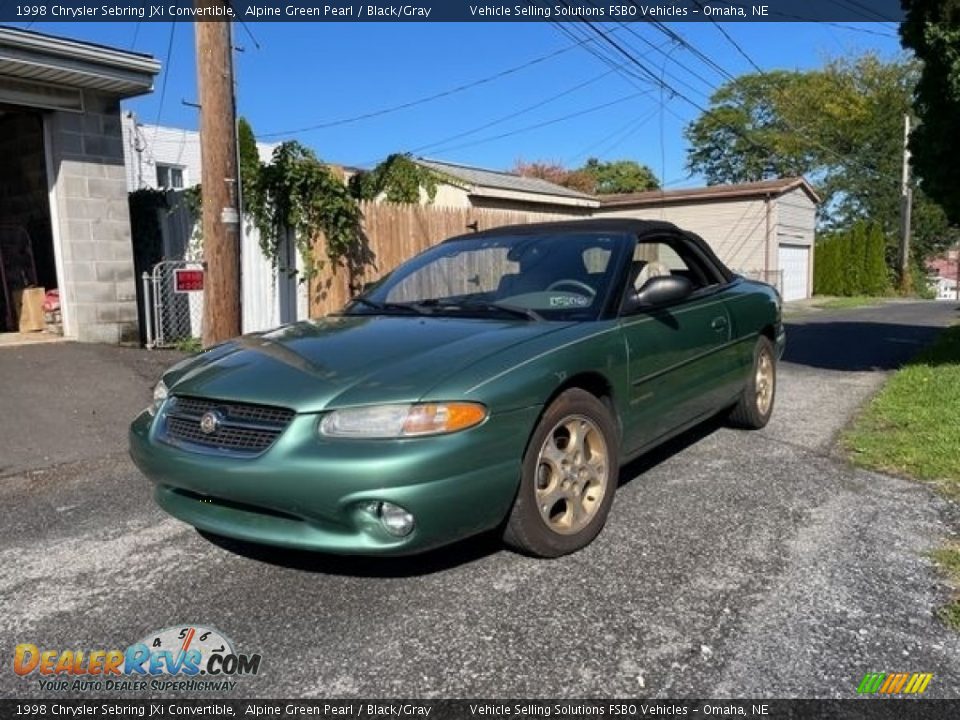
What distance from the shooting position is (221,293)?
681 cm

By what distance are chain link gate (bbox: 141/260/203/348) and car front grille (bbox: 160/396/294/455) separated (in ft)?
21.0

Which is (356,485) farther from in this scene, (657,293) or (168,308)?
(168,308)

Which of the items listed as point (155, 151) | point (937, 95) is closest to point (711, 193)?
point (155, 151)

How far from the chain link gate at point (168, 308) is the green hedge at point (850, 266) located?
94.0ft

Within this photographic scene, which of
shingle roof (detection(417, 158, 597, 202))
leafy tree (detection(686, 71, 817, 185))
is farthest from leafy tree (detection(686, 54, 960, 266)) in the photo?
shingle roof (detection(417, 158, 597, 202))

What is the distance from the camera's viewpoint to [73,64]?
8.34 m

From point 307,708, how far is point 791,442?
13.9ft

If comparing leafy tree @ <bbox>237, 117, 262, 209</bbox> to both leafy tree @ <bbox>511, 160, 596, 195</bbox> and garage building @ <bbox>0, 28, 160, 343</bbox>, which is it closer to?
garage building @ <bbox>0, 28, 160, 343</bbox>

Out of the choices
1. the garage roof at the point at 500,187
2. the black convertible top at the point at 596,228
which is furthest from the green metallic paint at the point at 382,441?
the garage roof at the point at 500,187

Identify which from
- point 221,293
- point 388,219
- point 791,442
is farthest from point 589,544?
point 388,219

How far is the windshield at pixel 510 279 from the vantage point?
13.4 feet

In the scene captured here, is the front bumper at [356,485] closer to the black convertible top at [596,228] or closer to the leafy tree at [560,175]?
the black convertible top at [596,228]

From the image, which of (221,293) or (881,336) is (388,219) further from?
(881,336)

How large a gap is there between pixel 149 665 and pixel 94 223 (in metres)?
7.63
